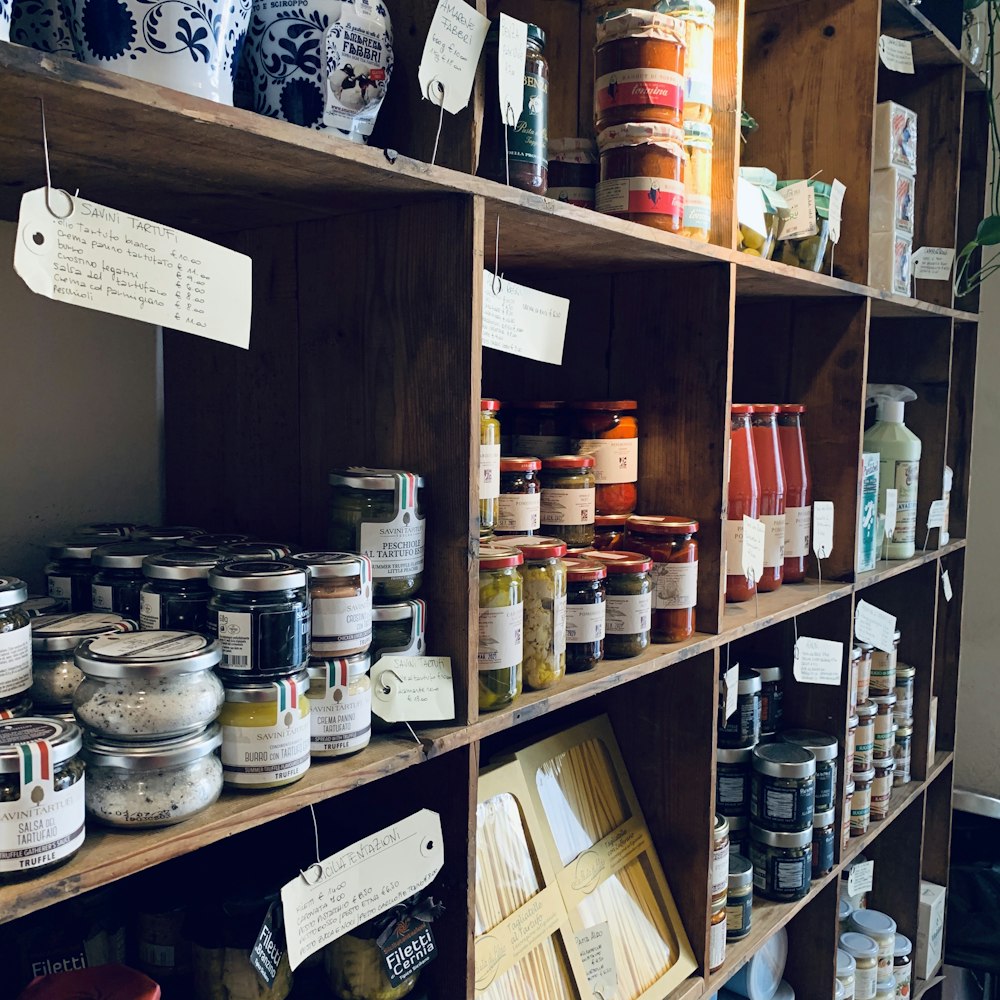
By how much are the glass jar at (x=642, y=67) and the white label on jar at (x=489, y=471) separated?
1.58ft

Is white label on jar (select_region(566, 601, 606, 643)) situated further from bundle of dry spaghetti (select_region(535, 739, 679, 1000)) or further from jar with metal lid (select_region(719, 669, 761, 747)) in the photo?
jar with metal lid (select_region(719, 669, 761, 747))

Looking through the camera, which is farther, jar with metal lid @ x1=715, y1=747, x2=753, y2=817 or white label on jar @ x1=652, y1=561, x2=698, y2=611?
jar with metal lid @ x1=715, y1=747, x2=753, y2=817

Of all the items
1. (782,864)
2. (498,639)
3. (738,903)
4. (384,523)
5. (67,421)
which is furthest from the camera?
(782,864)

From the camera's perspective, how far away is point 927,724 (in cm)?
240

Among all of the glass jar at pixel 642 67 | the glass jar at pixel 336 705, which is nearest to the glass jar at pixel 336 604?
the glass jar at pixel 336 705

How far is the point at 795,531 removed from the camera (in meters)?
1.84

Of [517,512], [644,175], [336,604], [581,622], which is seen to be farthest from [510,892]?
[644,175]

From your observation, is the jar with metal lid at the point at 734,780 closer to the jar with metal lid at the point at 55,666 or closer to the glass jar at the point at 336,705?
the glass jar at the point at 336,705

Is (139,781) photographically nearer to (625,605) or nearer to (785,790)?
(625,605)

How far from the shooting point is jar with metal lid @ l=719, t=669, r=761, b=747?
1.80m

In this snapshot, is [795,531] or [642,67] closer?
[642,67]

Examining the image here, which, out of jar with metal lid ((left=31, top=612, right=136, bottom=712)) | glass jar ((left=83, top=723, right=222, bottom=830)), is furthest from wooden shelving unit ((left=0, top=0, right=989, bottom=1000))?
jar with metal lid ((left=31, top=612, right=136, bottom=712))

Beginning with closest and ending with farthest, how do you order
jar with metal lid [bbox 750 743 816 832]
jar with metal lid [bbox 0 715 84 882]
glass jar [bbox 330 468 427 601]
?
1. jar with metal lid [bbox 0 715 84 882]
2. glass jar [bbox 330 468 427 601]
3. jar with metal lid [bbox 750 743 816 832]

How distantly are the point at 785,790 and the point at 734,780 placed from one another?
0.10 metres
